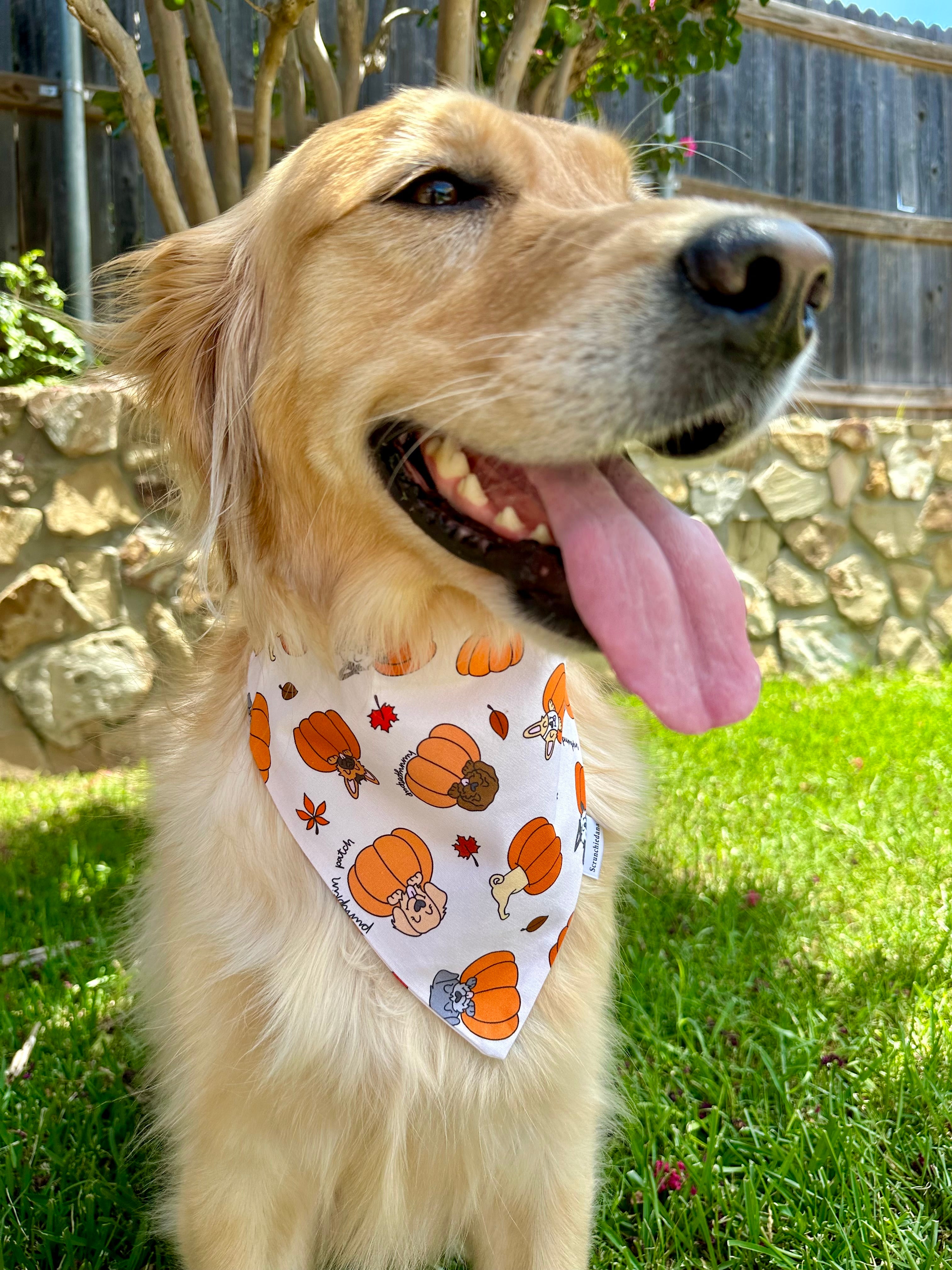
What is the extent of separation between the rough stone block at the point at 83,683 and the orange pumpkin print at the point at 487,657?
3.07 meters

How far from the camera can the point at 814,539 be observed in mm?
6266

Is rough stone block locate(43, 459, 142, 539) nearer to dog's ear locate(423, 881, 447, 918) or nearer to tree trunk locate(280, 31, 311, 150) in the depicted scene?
tree trunk locate(280, 31, 311, 150)

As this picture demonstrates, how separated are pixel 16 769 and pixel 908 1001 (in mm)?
3695

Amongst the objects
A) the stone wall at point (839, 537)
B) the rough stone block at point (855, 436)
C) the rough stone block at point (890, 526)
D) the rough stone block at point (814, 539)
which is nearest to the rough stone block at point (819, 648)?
the stone wall at point (839, 537)

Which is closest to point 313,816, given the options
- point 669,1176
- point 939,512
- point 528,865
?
point 528,865

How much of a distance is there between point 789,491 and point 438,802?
4963 millimetres

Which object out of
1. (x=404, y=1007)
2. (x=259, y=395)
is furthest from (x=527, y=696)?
(x=259, y=395)

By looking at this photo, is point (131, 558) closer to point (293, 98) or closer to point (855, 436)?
point (293, 98)

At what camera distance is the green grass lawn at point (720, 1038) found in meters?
1.90

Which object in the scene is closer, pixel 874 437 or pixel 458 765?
pixel 458 765

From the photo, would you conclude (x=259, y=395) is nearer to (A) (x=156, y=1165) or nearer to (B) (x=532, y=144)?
(B) (x=532, y=144)

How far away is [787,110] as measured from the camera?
27.6 ft

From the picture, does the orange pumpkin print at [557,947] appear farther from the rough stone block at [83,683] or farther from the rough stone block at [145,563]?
the rough stone block at [145,563]

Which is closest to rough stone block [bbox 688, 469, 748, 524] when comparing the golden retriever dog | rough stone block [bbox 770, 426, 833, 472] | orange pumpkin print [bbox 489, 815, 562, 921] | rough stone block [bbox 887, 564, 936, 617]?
rough stone block [bbox 770, 426, 833, 472]
